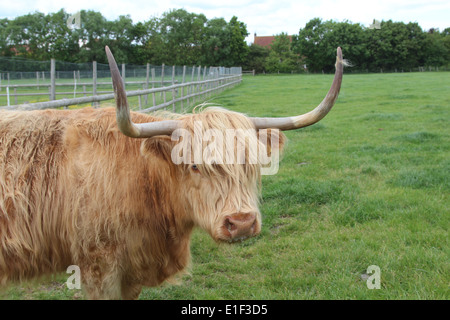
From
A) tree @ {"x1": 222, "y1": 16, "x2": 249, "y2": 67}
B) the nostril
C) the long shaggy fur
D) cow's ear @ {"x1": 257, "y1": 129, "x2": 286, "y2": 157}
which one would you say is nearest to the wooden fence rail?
the long shaggy fur

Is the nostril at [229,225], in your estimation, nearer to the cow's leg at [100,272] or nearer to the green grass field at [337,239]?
the green grass field at [337,239]

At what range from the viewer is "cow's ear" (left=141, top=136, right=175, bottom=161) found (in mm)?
2309

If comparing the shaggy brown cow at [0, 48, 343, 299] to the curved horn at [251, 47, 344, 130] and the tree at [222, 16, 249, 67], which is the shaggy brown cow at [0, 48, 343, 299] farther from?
the tree at [222, 16, 249, 67]

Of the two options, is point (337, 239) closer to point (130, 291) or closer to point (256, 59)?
point (130, 291)

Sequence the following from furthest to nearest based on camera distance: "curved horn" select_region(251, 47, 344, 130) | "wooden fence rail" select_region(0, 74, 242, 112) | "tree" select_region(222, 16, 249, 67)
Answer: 1. "tree" select_region(222, 16, 249, 67)
2. "wooden fence rail" select_region(0, 74, 242, 112)
3. "curved horn" select_region(251, 47, 344, 130)

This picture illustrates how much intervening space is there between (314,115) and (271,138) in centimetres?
36

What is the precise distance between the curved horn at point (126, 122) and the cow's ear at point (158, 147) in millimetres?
Result: 53

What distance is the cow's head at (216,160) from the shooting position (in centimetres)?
216

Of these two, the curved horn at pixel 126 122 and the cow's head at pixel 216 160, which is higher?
the curved horn at pixel 126 122

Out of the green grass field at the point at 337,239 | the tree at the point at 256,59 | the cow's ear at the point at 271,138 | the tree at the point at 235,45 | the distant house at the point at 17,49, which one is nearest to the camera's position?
the cow's ear at the point at 271,138

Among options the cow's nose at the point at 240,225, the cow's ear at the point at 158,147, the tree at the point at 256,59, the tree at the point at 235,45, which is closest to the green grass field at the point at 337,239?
the cow's nose at the point at 240,225

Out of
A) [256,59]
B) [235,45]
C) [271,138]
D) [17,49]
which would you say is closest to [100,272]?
[271,138]

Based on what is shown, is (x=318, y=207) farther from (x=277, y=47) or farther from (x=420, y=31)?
(x=277, y=47)
